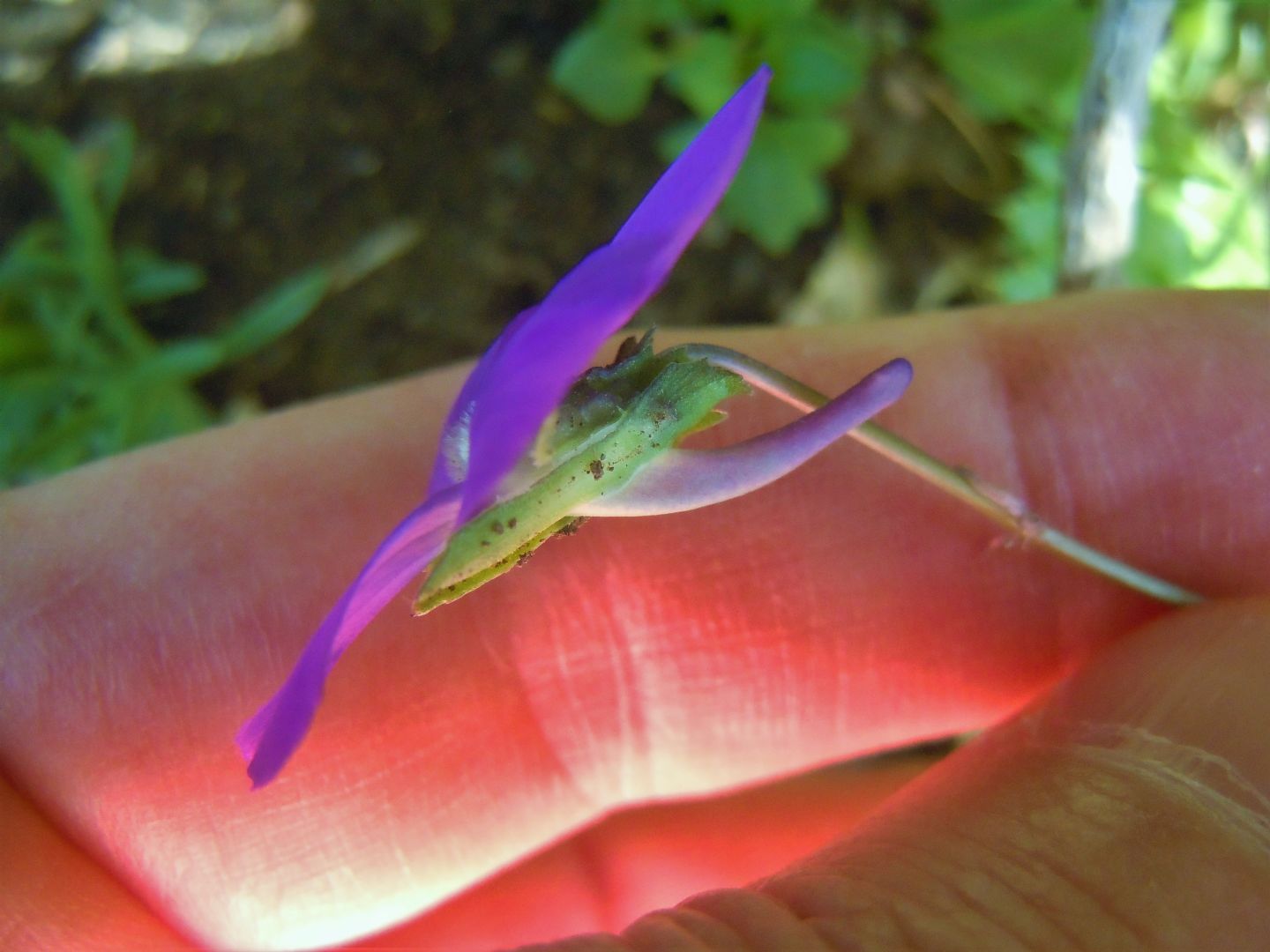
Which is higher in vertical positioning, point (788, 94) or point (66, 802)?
point (788, 94)

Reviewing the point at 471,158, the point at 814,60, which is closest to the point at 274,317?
the point at 471,158

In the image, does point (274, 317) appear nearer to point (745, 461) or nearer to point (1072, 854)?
point (745, 461)

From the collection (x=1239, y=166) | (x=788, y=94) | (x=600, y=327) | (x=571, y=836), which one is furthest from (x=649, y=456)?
(x=1239, y=166)

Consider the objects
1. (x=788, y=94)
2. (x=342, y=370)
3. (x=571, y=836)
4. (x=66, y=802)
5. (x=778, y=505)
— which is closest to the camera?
(x=66, y=802)

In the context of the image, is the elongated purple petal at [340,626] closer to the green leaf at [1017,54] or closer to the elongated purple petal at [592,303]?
the elongated purple petal at [592,303]

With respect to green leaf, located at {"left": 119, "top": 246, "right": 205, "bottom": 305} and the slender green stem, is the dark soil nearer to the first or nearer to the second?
green leaf, located at {"left": 119, "top": 246, "right": 205, "bottom": 305}

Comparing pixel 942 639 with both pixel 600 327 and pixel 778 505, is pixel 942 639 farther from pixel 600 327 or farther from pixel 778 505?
pixel 600 327

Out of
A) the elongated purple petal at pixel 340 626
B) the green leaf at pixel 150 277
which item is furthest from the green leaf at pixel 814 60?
the elongated purple petal at pixel 340 626
